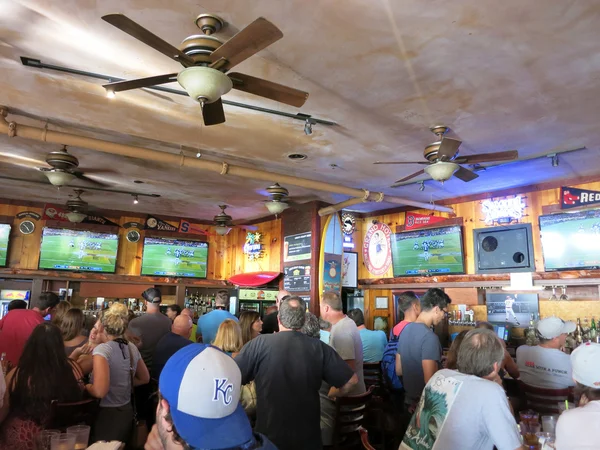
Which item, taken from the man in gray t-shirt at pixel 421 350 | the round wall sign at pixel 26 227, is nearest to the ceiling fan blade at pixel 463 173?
the man in gray t-shirt at pixel 421 350

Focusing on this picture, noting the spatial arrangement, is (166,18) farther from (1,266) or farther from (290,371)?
(1,266)

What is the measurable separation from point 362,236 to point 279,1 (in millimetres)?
6946

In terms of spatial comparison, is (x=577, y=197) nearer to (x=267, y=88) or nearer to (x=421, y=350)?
(x=421, y=350)

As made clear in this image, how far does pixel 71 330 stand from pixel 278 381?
235 centimetres

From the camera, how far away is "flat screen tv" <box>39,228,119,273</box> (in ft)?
29.4

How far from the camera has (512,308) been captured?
697cm

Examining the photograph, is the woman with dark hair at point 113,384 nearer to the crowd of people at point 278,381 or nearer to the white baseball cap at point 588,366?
the crowd of people at point 278,381

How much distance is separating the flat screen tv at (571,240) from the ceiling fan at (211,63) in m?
4.97

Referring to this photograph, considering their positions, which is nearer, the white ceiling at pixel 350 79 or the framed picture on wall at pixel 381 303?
the white ceiling at pixel 350 79

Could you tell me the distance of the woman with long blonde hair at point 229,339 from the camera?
12.9 ft

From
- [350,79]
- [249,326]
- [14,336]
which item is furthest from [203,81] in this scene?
[14,336]

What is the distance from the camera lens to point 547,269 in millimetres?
6566

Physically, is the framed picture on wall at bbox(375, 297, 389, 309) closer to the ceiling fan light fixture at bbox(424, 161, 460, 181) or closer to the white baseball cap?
the ceiling fan light fixture at bbox(424, 161, 460, 181)

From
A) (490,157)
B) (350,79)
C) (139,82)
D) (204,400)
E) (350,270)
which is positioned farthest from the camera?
(350,270)
